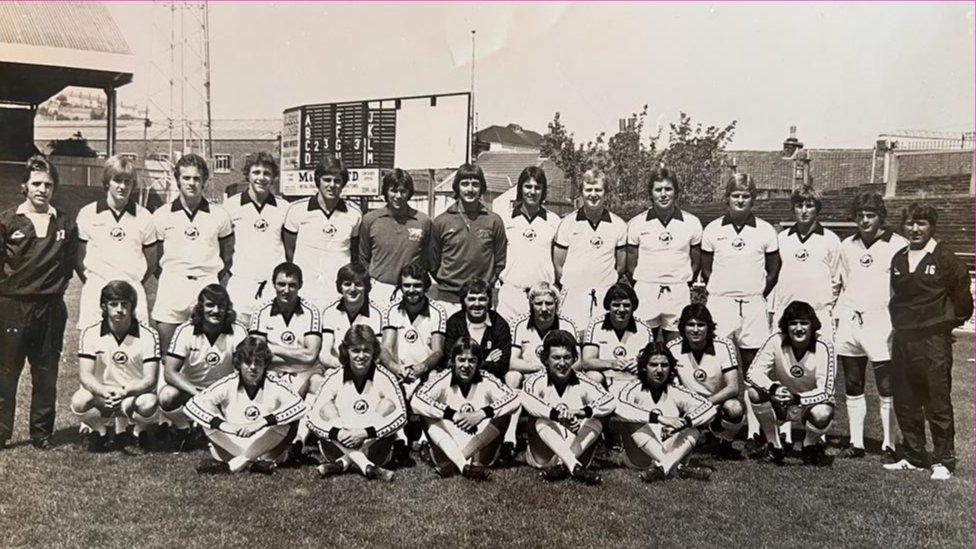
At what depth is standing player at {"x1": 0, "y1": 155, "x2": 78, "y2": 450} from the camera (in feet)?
12.9

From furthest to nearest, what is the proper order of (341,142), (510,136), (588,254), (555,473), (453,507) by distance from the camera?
(341,142), (510,136), (588,254), (555,473), (453,507)

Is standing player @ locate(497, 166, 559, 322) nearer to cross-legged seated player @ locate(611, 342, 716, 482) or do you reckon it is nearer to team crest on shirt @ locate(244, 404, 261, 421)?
cross-legged seated player @ locate(611, 342, 716, 482)

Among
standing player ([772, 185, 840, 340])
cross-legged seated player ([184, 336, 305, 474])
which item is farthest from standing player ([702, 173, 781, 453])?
cross-legged seated player ([184, 336, 305, 474])

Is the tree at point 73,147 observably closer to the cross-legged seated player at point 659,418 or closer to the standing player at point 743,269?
the cross-legged seated player at point 659,418

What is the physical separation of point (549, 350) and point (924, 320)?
6.95 feet

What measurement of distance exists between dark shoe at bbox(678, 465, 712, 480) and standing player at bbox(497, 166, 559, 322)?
1291mm

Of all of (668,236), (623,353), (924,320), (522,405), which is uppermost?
(668,236)

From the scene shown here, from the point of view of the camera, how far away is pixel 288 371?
4.07m

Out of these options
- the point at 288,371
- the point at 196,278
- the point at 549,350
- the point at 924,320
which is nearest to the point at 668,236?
the point at 549,350

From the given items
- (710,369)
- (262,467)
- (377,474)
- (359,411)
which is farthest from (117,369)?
(710,369)

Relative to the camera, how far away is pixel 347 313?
4.06m

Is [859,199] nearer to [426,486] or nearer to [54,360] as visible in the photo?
[426,486]

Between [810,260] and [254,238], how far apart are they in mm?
3281

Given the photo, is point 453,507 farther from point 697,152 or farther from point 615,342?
point 697,152
